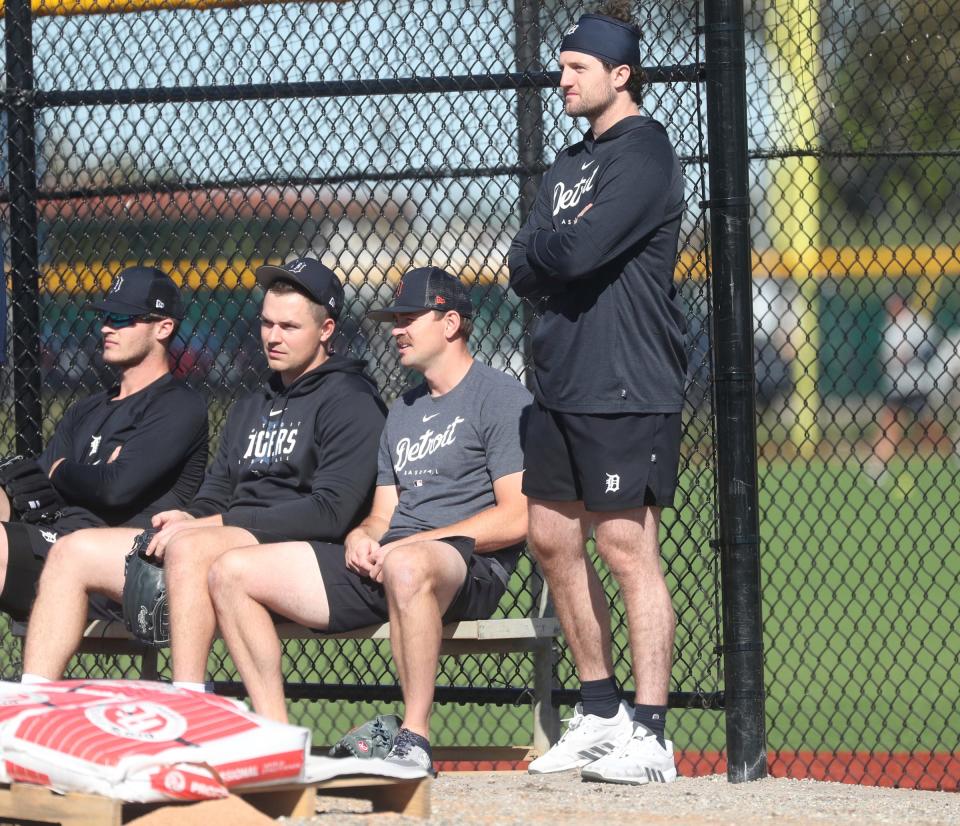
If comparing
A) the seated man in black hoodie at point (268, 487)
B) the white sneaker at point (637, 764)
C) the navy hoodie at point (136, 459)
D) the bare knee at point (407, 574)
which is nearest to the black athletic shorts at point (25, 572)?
the navy hoodie at point (136, 459)

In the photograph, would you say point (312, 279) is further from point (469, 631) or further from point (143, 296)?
point (469, 631)

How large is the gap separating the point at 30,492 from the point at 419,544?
1476 millimetres

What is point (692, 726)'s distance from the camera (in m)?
7.07

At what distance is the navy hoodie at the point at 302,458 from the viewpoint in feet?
14.2

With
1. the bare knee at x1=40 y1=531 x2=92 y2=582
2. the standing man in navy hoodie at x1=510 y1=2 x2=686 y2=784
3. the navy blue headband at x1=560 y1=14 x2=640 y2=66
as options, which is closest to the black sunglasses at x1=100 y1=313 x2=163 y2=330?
the bare knee at x1=40 y1=531 x2=92 y2=582

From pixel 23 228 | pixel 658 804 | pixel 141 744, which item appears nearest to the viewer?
pixel 141 744

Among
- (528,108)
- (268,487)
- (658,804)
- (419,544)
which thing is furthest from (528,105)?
(658,804)

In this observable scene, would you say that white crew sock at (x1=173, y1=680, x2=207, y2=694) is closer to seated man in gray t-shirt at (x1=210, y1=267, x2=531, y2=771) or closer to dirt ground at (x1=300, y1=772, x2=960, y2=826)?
seated man in gray t-shirt at (x1=210, y1=267, x2=531, y2=771)

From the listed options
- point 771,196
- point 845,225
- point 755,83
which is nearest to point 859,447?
point 771,196

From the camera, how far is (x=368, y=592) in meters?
4.20

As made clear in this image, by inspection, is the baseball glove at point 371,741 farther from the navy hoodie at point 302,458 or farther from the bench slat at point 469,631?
the navy hoodie at point 302,458

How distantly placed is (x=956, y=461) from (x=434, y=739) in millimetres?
12634

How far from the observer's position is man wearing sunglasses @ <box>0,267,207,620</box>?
4.66 meters

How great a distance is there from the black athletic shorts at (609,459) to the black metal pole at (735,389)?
21 cm
